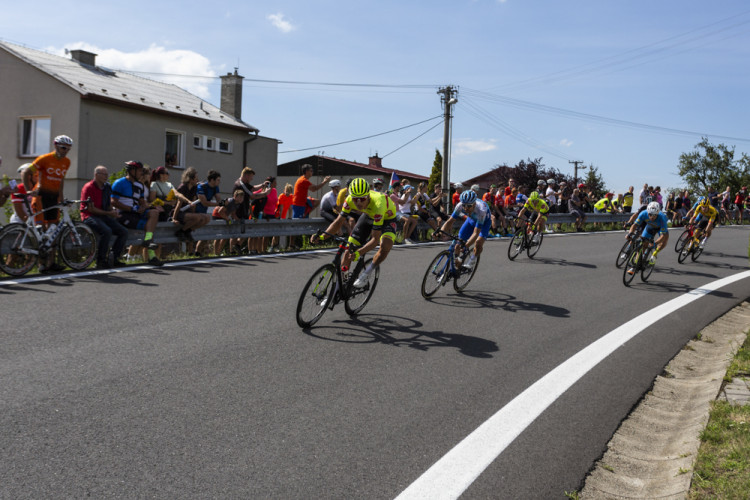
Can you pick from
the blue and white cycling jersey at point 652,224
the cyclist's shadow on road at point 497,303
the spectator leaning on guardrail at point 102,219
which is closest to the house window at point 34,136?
the spectator leaning on guardrail at point 102,219

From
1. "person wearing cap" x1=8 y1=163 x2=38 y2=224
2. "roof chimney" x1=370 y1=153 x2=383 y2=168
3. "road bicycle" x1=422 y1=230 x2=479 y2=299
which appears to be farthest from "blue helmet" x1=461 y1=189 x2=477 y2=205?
"roof chimney" x1=370 y1=153 x2=383 y2=168

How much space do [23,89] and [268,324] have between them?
24.9 meters

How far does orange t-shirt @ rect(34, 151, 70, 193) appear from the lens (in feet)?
33.5

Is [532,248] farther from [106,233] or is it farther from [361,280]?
[106,233]

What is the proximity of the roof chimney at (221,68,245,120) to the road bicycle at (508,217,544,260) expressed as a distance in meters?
23.3

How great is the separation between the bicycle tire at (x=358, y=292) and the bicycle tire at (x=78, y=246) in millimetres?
4494

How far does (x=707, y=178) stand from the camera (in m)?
92.1

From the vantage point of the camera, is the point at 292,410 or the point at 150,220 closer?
the point at 292,410

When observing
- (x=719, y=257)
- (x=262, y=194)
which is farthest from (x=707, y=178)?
(x=262, y=194)

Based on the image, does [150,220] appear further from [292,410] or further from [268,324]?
[292,410]

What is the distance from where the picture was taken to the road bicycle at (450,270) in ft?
32.9

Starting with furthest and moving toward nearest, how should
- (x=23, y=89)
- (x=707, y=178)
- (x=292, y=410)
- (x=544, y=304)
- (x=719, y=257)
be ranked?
1. (x=707, y=178)
2. (x=23, y=89)
3. (x=719, y=257)
4. (x=544, y=304)
5. (x=292, y=410)

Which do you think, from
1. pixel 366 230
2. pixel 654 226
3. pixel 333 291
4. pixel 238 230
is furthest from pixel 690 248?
pixel 333 291

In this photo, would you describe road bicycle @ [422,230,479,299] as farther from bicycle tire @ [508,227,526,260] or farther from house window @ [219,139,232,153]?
house window @ [219,139,232,153]
